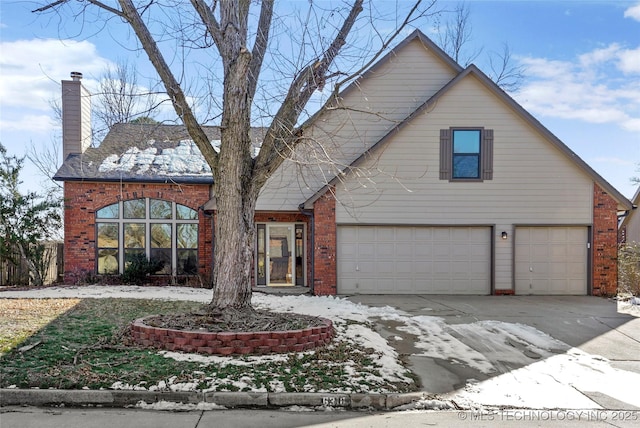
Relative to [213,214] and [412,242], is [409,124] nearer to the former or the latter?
[412,242]

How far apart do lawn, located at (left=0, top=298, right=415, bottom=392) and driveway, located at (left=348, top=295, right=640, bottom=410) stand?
873mm

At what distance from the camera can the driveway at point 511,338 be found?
6.09 meters

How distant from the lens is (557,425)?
15.1ft

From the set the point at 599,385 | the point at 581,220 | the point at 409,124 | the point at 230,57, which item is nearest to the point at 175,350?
the point at 230,57

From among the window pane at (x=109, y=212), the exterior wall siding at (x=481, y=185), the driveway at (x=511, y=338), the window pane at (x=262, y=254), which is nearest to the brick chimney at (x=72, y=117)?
the window pane at (x=109, y=212)

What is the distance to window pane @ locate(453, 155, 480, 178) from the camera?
13.6 metres

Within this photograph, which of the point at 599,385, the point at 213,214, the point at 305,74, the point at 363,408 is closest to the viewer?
the point at 363,408

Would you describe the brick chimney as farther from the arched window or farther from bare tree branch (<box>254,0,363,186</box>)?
bare tree branch (<box>254,0,363,186</box>)

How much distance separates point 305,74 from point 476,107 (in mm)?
7734

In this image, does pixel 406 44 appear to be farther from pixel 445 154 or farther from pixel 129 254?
pixel 129 254

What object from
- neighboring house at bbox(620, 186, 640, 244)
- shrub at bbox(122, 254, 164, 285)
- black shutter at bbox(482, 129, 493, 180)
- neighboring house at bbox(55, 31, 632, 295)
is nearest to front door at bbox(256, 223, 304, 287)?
neighboring house at bbox(55, 31, 632, 295)

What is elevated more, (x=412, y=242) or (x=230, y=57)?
(x=230, y=57)

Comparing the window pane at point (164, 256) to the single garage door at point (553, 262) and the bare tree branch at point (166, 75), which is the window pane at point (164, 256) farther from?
the single garage door at point (553, 262)

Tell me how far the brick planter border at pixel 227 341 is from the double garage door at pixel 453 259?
22.8 ft
